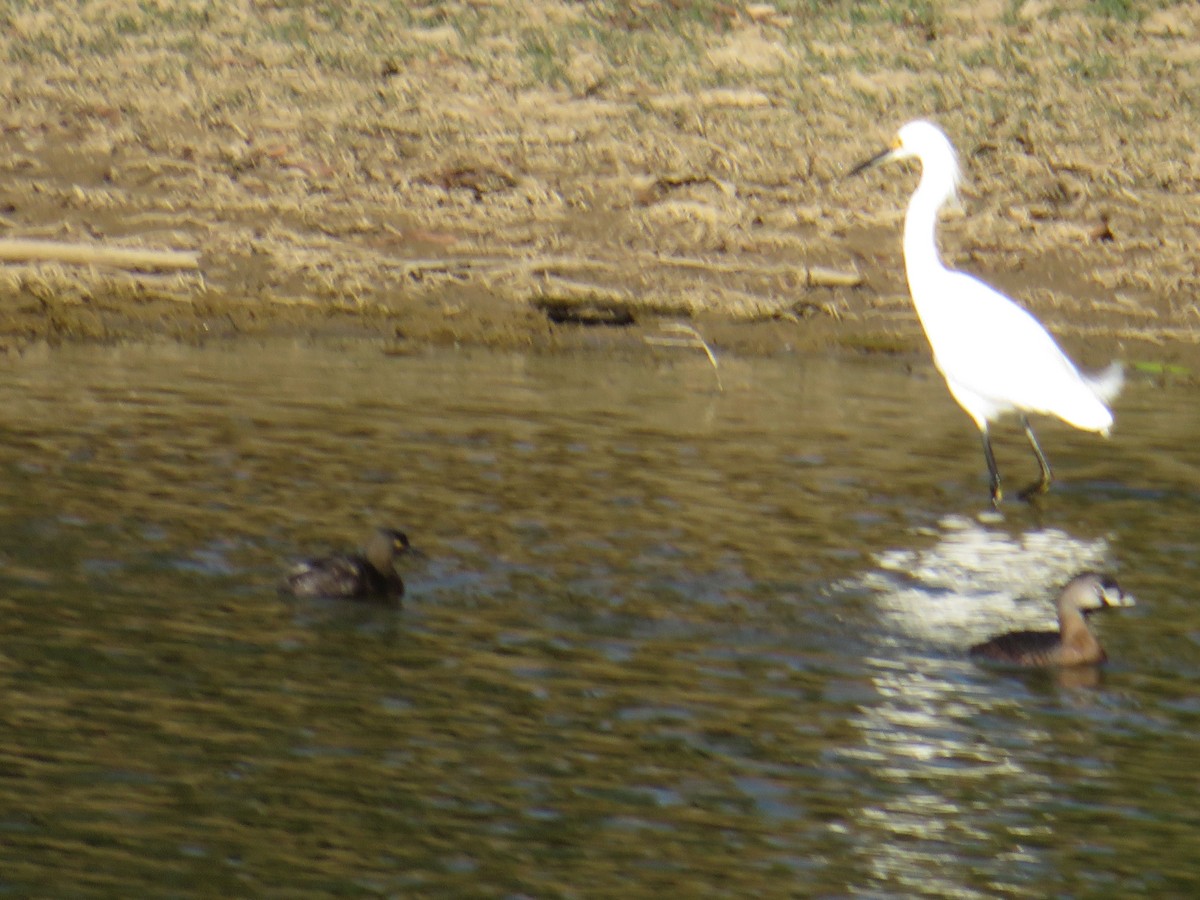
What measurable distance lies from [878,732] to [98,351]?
22.3 feet

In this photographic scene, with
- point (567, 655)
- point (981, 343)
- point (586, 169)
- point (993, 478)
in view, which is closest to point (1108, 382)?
point (981, 343)

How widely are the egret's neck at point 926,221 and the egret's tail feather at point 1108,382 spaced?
4.36 feet

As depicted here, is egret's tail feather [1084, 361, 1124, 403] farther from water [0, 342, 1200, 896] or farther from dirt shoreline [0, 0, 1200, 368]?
water [0, 342, 1200, 896]

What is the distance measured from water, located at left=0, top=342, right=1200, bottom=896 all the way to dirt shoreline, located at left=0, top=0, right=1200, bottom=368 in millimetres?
1957

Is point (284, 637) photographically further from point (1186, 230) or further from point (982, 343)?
point (1186, 230)

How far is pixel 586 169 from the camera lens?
1466 cm

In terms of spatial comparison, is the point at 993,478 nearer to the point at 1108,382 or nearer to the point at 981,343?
the point at 981,343

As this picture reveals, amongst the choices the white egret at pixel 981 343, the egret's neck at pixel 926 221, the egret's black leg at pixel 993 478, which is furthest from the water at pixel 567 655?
the egret's neck at pixel 926 221

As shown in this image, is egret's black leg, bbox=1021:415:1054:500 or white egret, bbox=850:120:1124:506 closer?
egret's black leg, bbox=1021:415:1054:500

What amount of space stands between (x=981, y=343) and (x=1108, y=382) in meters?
2.06

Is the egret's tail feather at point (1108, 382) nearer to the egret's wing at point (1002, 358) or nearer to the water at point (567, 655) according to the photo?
the water at point (567, 655)

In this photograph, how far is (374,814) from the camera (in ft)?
17.6

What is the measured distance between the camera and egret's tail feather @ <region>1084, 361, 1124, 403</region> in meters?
12.0

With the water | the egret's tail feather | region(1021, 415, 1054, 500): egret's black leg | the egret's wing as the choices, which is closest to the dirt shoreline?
the egret's tail feather
